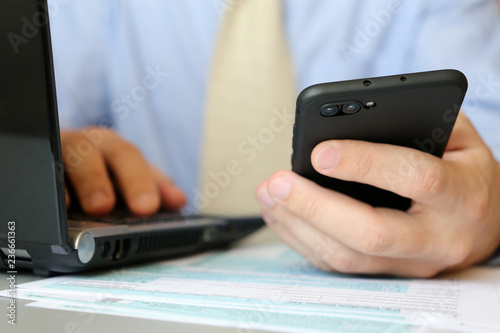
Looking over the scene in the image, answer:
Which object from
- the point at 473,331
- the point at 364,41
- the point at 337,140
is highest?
the point at 364,41

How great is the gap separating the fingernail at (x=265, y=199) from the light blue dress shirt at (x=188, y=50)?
525mm

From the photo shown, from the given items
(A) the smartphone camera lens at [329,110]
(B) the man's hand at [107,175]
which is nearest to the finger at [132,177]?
(B) the man's hand at [107,175]

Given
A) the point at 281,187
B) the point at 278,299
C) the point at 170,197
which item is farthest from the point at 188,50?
the point at 278,299

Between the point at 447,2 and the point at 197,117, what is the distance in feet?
2.02

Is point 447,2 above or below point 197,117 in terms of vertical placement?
above

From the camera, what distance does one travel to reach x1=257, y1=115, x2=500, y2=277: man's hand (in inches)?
18.3

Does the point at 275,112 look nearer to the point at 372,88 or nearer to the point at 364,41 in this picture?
the point at 364,41

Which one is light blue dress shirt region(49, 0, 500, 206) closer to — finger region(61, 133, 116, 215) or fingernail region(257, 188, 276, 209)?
finger region(61, 133, 116, 215)

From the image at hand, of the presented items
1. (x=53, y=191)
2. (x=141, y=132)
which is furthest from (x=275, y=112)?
(x=53, y=191)

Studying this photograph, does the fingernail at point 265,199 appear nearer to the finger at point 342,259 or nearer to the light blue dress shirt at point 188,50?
the finger at point 342,259

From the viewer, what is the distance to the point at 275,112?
103 cm

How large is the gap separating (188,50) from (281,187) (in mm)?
752

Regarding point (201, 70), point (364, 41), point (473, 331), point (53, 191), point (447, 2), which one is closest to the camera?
point (473, 331)

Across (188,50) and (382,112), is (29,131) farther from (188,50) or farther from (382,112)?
(188,50)
